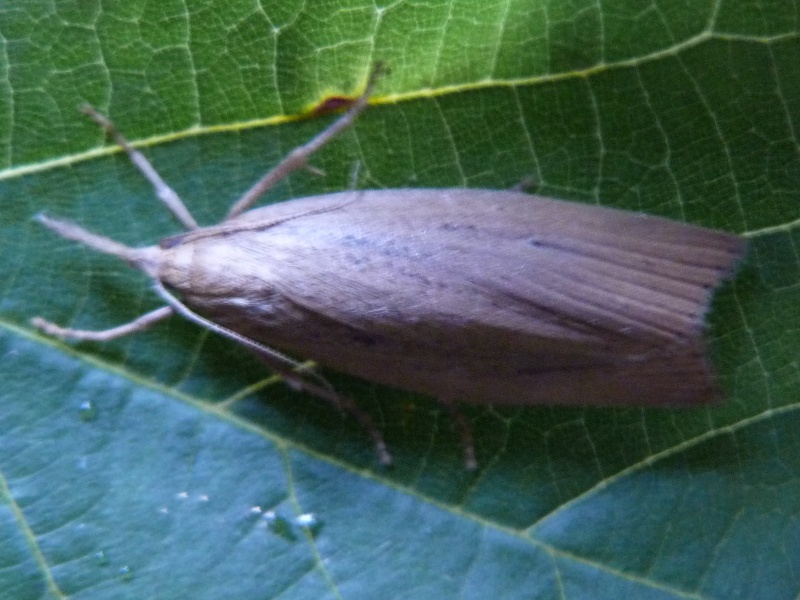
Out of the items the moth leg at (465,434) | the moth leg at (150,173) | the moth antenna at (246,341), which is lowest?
the moth leg at (465,434)

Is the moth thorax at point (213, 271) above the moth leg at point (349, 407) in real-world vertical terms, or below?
above

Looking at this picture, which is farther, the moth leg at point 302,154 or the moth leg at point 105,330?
the moth leg at point 105,330

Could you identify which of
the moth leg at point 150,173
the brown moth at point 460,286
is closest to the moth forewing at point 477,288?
the brown moth at point 460,286

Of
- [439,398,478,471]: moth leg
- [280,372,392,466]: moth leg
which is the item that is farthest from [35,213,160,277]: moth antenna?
[439,398,478,471]: moth leg

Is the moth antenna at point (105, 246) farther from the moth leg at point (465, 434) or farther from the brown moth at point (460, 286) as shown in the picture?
the moth leg at point (465, 434)

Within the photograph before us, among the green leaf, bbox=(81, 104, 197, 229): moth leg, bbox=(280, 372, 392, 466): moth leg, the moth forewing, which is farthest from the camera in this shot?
bbox=(280, 372, 392, 466): moth leg

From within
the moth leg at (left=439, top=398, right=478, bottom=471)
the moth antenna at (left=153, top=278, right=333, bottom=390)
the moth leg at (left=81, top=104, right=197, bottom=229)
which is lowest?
the moth leg at (left=439, top=398, right=478, bottom=471)

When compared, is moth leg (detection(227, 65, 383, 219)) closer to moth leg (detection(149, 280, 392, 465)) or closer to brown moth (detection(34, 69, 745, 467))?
brown moth (detection(34, 69, 745, 467))

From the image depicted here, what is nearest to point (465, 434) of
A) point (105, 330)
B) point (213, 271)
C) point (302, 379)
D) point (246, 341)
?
point (302, 379)
